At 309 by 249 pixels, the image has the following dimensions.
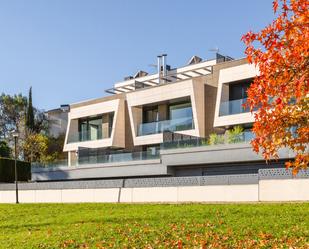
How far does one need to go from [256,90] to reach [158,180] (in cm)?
2005

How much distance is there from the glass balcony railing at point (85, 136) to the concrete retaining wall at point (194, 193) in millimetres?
12206

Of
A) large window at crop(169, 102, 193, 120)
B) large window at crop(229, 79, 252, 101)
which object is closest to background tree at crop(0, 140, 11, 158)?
large window at crop(169, 102, 193, 120)

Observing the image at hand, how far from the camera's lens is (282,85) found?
7.27 meters

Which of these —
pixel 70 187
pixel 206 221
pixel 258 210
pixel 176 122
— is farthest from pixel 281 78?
pixel 176 122

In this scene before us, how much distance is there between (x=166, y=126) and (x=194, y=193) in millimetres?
13530

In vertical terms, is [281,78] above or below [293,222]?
above

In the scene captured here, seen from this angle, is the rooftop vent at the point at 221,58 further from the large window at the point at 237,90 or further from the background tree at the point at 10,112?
the background tree at the point at 10,112

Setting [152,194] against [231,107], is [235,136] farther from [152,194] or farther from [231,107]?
[152,194]

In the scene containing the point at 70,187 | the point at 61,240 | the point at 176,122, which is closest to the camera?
the point at 61,240

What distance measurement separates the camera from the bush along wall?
48.3 meters

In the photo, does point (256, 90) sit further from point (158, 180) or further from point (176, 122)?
point (176, 122)

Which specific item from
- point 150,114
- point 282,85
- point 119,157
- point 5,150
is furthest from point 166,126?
point 282,85

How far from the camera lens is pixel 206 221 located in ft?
49.1

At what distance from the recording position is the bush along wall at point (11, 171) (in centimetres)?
4832
